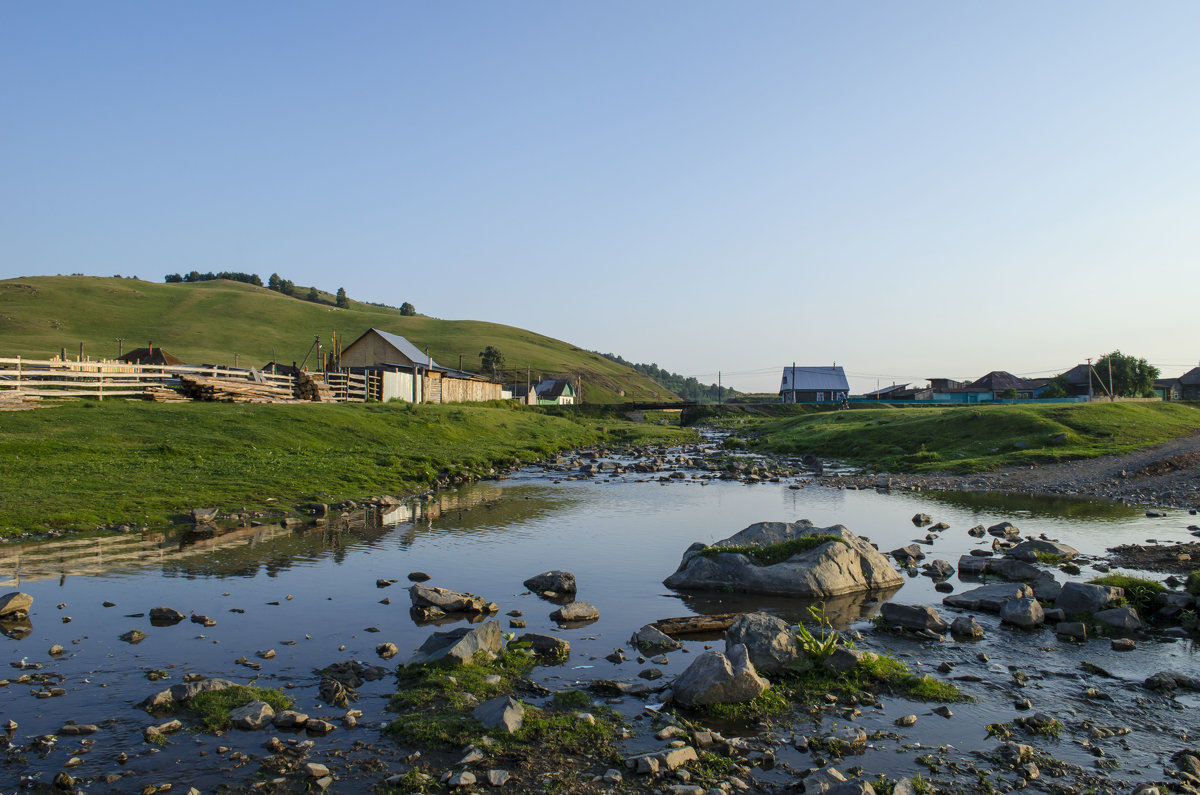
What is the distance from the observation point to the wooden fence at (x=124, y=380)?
37531 mm

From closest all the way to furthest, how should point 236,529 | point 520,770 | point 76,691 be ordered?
1. point 520,770
2. point 76,691
3. point 236,529

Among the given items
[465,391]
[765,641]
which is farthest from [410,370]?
[765,641]

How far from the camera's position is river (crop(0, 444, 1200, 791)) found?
8.73 m

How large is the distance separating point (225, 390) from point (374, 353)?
128 feet

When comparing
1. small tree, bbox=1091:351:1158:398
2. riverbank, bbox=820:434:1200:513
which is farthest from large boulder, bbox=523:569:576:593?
small tree, bbox=1091:351:1158:398

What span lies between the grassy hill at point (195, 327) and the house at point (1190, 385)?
11205 cm

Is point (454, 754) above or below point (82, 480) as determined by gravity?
below

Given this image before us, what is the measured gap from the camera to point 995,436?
50.2 metres

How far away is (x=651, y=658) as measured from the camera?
477 inches

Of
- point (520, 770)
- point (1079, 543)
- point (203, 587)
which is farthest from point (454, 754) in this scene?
point (1079, 543)

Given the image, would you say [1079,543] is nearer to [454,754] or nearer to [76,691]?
[454,754]

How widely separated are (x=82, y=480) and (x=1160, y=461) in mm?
46470

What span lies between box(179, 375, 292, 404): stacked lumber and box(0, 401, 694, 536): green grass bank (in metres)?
4.58

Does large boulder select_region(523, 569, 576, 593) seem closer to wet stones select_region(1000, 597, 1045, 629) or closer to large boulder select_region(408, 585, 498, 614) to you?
large boulder select_region(408, 585, 498, 614)
